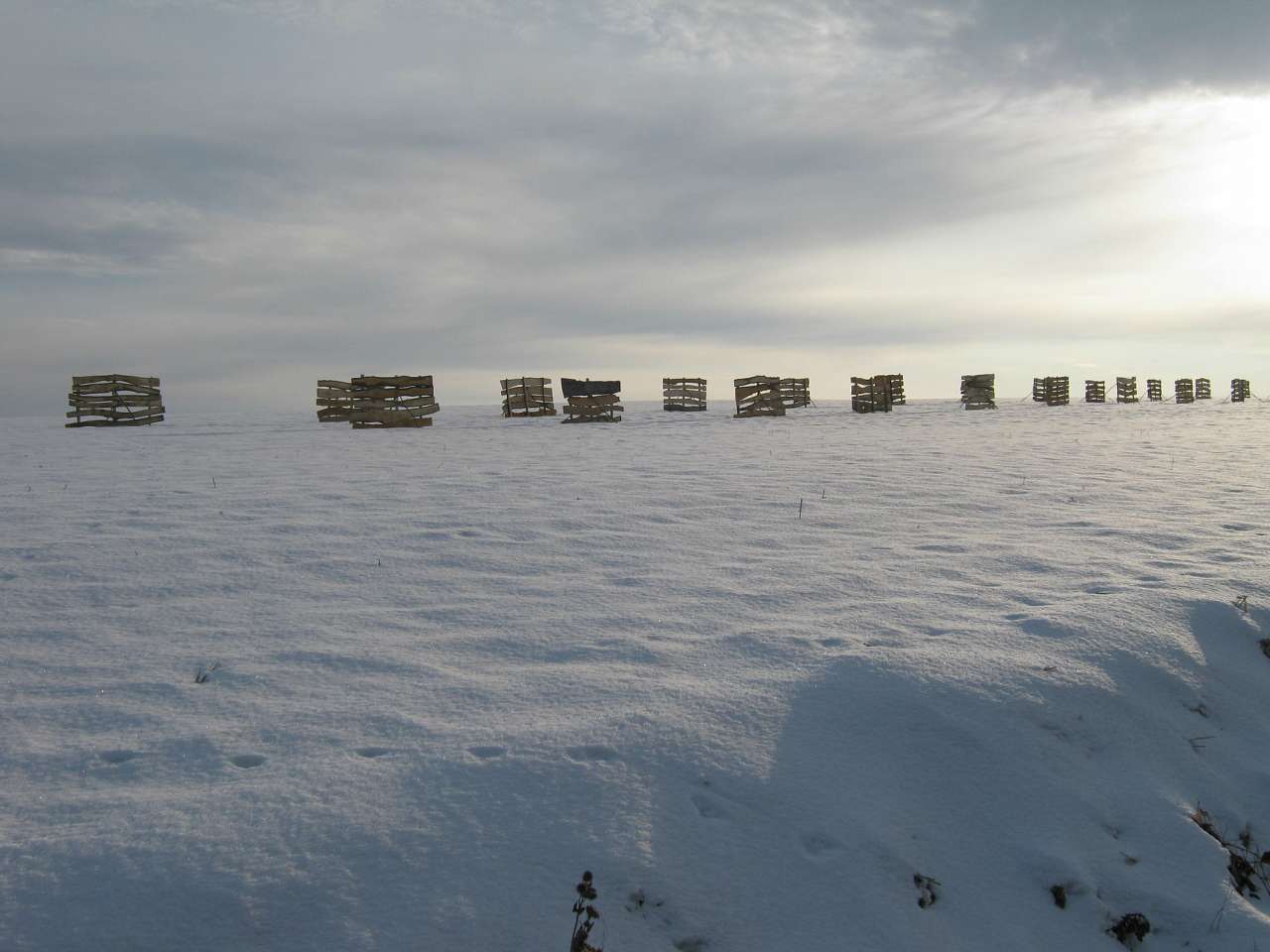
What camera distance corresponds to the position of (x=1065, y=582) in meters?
5.26

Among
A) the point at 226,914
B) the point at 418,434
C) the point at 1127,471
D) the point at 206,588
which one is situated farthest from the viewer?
the point at 418,434

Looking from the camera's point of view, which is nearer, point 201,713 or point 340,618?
point 201,713

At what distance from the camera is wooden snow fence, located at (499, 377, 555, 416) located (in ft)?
95.0

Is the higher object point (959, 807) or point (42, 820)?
point (42, 820)

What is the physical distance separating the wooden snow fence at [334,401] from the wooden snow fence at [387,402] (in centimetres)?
123

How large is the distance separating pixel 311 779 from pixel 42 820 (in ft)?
2.97

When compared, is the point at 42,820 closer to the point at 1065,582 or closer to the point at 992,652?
the point at 992,652

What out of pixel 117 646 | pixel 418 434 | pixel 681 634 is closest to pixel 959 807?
pixel 681 634

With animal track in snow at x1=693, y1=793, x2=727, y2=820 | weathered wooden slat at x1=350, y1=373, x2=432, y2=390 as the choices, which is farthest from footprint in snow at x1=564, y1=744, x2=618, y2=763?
weathered wooden slat at x1=350, y1=373, x2=432, y2=390

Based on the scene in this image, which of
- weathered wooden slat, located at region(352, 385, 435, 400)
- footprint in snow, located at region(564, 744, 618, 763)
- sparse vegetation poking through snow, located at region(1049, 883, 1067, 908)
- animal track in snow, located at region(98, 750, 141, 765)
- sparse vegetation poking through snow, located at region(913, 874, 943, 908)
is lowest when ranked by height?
sparse vegetation poking through snow, located at region(1049, 883, 1067, 908)

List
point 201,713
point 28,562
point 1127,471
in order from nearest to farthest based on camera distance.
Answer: point 201,713 → point 28,562 → point 1127,471

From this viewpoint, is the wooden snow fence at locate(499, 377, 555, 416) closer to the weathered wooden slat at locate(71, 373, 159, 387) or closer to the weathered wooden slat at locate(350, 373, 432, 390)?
the weathered wooden slat at locate(350, 373, 432, 390)

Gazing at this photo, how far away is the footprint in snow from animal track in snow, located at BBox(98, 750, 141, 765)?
5.93 feet

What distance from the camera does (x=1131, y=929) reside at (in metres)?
2.80
